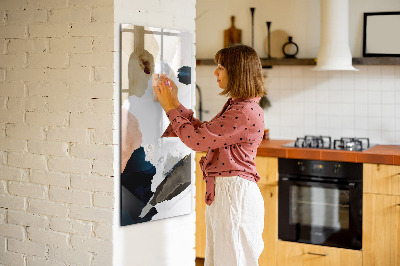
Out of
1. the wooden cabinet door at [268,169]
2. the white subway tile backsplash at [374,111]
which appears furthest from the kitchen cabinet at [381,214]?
the white subway tile backsplash at [374,111]

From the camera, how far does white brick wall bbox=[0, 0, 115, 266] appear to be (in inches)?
107

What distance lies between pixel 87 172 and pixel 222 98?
91.8 inches

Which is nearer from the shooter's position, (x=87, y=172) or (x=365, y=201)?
(x=87, y=172)

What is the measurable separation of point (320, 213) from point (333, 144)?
53 cm

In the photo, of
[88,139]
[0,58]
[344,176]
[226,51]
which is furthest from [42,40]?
[344,176]

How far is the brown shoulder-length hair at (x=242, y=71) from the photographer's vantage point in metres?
2.60

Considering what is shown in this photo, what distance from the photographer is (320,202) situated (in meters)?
4.06

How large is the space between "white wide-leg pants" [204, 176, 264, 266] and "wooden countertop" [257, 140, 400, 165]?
1398 millimetres

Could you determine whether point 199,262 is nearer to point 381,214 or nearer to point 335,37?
point 381,214

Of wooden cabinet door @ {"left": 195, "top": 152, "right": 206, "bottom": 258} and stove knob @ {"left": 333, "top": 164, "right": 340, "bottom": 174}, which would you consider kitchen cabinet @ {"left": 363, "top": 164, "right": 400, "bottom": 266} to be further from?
wooden cabinet door @ {"left": 195, "top": 152, "right": 206, "bottom": 258}

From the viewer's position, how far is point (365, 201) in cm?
387

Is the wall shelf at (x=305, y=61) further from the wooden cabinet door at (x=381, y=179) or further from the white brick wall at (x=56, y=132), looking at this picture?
the white brick wall at (x=56, y=132)

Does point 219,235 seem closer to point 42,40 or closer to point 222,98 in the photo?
point 42,40

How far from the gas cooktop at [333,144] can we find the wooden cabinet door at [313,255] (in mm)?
703
